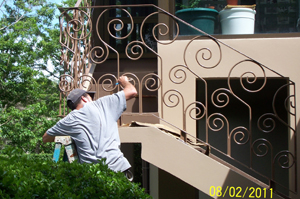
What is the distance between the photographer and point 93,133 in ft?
12.0

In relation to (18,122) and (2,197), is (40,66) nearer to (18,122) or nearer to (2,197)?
(18,122)

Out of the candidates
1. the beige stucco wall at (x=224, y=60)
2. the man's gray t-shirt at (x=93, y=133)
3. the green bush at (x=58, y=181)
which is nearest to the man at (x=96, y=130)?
the man's gray t-shirt at (x=93, y=133)

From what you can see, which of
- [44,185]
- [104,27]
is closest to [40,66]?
[104,27]

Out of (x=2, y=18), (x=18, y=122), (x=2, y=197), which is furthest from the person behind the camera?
(x=2, y=18)

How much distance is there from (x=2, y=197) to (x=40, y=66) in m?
18.9

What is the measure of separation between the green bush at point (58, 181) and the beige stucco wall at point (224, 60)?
254cm

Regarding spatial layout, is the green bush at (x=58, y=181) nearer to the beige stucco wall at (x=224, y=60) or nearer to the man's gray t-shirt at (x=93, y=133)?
the man's gray t-shirt at (x=93, y=133)

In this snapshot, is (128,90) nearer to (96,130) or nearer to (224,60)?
(96,130)

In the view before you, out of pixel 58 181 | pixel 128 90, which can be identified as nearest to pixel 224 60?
pixel 128 90

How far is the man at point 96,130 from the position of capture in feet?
12.0

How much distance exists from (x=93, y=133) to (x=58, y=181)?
120 centimetres

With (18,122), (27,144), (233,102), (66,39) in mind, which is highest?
(66,39)

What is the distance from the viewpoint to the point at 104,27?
7.94 meters

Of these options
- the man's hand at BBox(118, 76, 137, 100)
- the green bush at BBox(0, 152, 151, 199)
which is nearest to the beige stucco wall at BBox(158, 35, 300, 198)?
the man's hand at BBox(118, 76, 137, 100)
